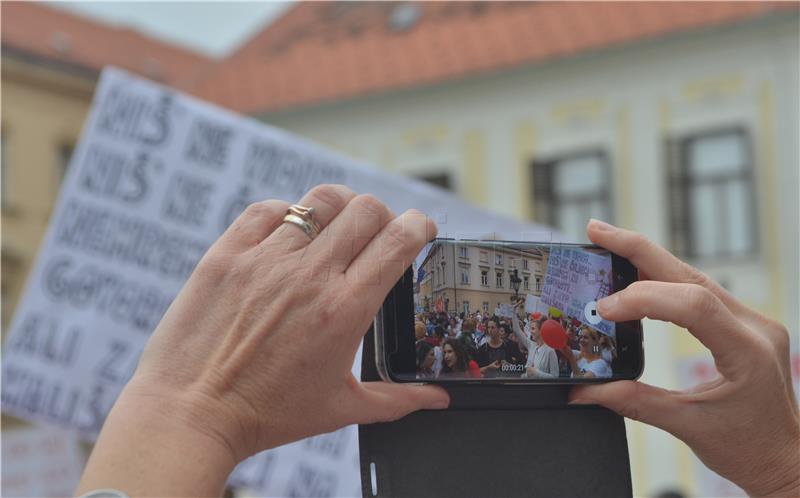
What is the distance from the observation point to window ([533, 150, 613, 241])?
14688 mm

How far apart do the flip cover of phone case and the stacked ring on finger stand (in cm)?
16

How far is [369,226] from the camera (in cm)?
134

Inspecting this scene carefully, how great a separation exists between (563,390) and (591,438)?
0.21ft

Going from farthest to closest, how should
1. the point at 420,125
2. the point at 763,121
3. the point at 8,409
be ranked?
the point at 420,125, the point at 763,121, the point at 8,409

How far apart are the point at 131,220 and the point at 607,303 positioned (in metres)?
3.26

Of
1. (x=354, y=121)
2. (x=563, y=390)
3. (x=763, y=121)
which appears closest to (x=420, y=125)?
(x=354, y=121)

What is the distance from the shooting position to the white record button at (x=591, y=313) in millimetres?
1467

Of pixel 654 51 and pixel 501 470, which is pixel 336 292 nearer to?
pixel 501 470

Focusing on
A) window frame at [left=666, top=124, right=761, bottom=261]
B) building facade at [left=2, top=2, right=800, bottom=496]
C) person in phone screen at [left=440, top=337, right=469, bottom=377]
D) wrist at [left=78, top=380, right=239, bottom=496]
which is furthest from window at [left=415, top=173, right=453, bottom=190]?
wrist at [left=78, top=380, right=239, bottom=496]

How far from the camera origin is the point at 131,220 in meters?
4.48

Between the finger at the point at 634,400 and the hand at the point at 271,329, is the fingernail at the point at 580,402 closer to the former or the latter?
the finger at the point at 634,400

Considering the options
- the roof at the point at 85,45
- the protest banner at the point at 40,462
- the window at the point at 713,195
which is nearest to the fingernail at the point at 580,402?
the protest banner at the point at 40,462

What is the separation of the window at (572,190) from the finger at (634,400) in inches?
512

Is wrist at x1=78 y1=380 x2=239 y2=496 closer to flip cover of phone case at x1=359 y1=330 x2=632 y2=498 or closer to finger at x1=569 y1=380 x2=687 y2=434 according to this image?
flip cover of phone case at x1=359 y1=330 x2=632 y2=498
